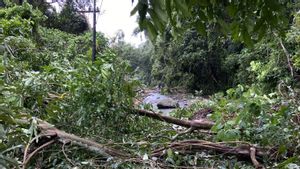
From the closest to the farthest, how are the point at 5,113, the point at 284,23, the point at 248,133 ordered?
the point at 5,113 < the point at 284,23 < the point at 248,133

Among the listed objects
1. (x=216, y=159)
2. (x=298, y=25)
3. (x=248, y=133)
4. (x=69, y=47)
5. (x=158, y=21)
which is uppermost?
(x=69, y=47)

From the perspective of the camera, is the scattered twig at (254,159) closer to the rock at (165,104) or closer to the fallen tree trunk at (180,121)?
the fallen tree trunk at (180,121)

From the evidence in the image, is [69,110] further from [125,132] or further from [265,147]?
[265,147]

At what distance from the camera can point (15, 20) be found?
5230 millimetres

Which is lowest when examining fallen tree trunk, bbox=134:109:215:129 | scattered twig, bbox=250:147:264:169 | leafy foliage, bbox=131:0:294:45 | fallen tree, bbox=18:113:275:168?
scattered twig, bbox=250:147:264:169

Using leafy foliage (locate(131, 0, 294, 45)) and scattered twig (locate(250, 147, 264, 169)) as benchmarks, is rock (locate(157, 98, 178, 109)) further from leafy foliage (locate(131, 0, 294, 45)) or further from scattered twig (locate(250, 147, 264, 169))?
leafy foliage (locate(131, 0, 294, 45))

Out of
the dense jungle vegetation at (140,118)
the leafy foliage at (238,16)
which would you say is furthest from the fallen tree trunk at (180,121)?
the leafy foliage at (238,16)

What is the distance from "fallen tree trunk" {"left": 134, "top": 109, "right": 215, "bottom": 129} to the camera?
2.81 meters

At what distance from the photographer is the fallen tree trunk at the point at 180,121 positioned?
9.21 ft

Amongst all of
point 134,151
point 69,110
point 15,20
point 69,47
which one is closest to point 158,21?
point 134,151

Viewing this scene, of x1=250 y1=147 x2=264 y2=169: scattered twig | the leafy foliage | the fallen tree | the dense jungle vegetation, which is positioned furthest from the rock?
the leafy foliage

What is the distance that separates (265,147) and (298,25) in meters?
3.57

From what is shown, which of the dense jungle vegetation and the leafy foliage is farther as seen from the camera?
the dense jungle vegetation

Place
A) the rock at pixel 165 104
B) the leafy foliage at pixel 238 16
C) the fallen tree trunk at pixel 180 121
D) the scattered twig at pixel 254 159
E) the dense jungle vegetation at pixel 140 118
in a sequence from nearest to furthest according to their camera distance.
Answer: the leafy foliage at pixel 238 16, the dense jungle vegetation at pixel 140 118, the scattered twig at pixel 254 159, the fallen tree trunk at pixel 180 121, the rock at pixel 165 104
